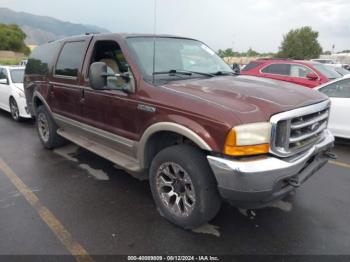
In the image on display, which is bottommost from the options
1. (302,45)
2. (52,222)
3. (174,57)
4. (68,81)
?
(52,222)

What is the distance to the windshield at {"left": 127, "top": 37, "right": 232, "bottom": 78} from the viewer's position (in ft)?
12.5

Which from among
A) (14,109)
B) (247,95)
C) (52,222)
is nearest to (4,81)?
(14,109)

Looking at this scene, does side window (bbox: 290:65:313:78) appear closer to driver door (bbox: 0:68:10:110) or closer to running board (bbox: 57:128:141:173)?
running board (bbox: 57:128:141:173)

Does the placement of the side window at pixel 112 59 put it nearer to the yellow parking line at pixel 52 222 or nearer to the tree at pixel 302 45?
the yellow parking line at pixel 52 222

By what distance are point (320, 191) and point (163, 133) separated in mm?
2256

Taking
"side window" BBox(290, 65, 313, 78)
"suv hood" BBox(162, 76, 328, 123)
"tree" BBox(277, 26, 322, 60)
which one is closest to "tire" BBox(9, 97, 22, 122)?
"suv hood" BBox(162, 76, 328, 123)

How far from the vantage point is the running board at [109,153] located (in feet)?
12.4

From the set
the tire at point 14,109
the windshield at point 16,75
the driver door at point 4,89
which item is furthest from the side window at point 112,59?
the driver door at point 4,89

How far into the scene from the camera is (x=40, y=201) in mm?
3926

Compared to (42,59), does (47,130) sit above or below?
below

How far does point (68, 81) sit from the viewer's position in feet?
16.0

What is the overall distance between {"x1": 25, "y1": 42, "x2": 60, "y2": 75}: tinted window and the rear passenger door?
0.31 m

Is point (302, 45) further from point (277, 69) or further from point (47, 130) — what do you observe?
point (47, 130)

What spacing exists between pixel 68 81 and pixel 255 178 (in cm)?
337
